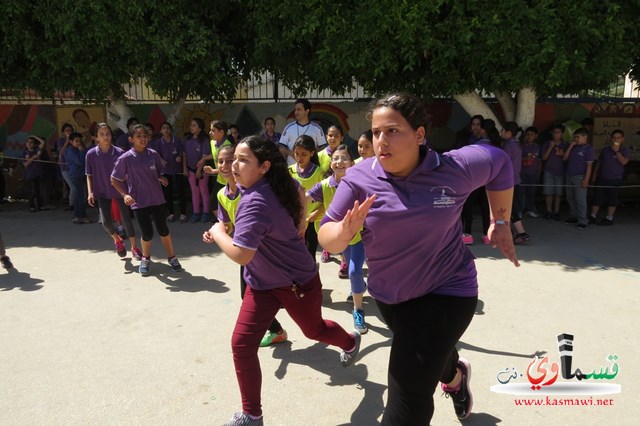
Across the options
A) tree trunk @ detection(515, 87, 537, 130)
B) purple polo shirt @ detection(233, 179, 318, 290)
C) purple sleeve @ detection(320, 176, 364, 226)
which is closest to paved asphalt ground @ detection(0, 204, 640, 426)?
purple polo shirt @ detection(233, 179, 318, 290)

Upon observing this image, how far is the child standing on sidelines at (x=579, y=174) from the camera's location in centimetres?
859

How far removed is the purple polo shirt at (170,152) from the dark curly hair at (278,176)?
23.1 ft

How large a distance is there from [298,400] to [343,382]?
38 centimetres

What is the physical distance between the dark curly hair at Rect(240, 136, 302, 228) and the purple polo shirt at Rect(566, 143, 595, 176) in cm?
736

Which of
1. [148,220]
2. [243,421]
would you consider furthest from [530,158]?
[243,421]

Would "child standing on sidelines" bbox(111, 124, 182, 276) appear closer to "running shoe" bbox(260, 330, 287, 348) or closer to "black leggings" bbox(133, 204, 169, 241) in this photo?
"black leggings" bbox(133, 204, 169, 241)

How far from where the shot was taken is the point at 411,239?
7.66ft

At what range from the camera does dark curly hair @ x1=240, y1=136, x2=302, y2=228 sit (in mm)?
3014

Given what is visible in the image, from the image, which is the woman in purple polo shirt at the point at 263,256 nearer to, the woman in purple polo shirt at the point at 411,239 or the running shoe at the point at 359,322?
the woman in purple polo shirt at the point at 411,239

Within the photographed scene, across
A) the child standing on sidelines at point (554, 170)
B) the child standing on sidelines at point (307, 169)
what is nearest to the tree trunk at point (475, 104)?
the child standing on sidelines at point (554, 170)

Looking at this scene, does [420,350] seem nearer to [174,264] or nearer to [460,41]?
[174,264]

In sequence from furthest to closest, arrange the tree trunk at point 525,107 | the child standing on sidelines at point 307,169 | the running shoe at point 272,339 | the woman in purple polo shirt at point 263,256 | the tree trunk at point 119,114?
the tree trunk at point 119,114 → the tree trunk at point 525,107 → the child standing on sidelines at point 307,169 → the running shoe at point 272,339 → the woman in purple polo shirt at point 263,256

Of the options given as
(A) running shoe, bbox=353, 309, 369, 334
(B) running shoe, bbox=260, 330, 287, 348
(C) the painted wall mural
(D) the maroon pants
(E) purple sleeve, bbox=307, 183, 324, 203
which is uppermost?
(C) the painted wall mural

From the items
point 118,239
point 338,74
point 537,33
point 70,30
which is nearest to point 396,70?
point 338,74
